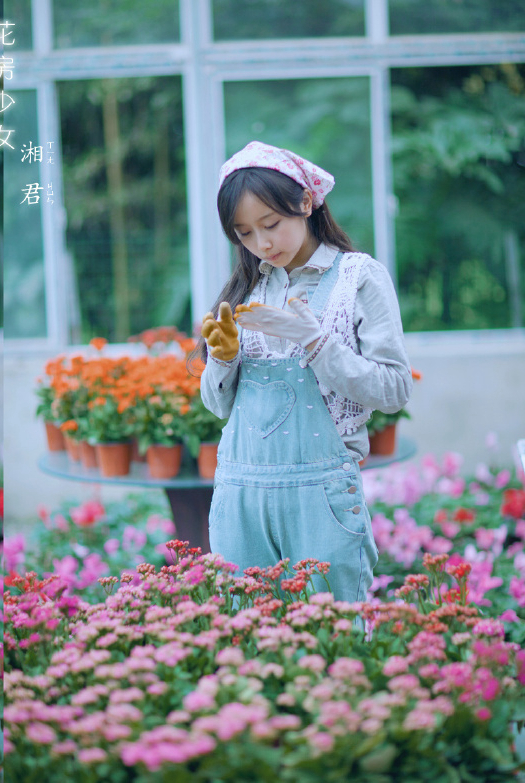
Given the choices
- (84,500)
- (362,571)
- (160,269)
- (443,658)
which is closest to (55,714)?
(443,658)

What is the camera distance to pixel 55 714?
1.02m

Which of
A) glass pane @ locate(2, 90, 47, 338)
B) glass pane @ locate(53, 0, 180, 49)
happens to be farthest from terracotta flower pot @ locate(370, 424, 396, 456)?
glass pane @ locate(53, 0, 180, 49)

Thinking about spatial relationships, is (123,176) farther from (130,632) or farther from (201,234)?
(130,632)

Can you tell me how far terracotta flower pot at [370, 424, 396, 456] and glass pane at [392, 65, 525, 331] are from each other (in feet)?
7.13

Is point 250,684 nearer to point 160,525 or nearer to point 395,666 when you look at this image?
point 395,666

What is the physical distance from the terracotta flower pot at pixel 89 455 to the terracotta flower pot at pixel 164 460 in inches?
11.7

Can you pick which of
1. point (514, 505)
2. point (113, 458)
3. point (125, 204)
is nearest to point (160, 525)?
point (113, 458)

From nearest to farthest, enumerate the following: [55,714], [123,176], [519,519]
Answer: [55,714]
[519,519]
[123,176]

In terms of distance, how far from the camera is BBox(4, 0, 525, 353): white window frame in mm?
4621

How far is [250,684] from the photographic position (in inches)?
41.1

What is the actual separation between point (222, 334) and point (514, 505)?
8.31ft

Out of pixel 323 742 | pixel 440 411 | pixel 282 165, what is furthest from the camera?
pixel 440 411

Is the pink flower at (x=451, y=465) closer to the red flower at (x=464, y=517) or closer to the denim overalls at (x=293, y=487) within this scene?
the red flower at (x=464, y=517)

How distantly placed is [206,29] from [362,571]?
395 cm
